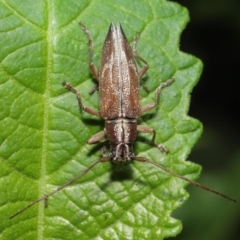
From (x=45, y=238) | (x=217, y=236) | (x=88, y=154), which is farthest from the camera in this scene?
(x=217, y=236)

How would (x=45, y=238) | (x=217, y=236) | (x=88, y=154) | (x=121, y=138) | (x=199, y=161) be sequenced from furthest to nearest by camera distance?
(x=199, y=161), (x=217, y=236), (x=121, y=138), (x=88, y=154), (x=45, y=238)

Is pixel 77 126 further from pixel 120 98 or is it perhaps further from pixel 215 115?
pixel 215 115

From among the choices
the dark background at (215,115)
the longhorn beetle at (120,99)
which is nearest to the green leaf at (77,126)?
the longhorn beetle at (120,99)

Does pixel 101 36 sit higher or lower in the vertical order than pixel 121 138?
higher

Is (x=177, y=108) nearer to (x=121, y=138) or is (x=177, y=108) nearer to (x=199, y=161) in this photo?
(x=121, y=138)

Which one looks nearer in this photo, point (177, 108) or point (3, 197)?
Result: point (3, 197)

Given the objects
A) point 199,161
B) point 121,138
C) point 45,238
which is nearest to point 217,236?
point 199,161
